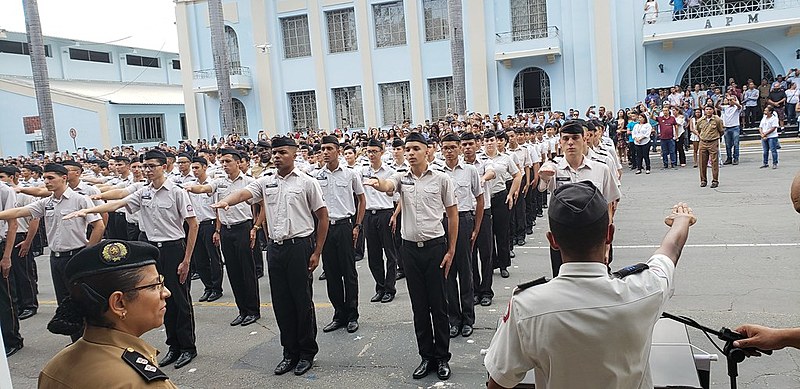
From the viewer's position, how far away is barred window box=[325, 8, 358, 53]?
26359 millimetres

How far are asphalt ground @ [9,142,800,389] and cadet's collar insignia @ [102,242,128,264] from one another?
3192mm

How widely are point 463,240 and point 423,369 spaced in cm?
150

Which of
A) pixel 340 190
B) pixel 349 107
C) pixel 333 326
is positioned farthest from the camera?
pixel 349 107

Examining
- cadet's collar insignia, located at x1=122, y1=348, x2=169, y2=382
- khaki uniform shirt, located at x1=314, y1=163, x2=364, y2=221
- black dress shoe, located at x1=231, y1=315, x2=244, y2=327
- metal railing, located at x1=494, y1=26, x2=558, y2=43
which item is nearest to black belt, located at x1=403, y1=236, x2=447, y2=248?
khaki uniform shirt, located at x1=314, y1=163, x2=364, y2=221

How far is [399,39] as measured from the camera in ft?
84.0

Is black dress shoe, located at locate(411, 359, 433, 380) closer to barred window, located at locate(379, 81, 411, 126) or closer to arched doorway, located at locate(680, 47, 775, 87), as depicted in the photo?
arched doorway, located at locate(680, 47, 775, 87)

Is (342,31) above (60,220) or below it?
above

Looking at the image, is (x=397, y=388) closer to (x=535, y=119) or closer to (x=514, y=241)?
(x=514, y=241)

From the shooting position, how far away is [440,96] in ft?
82.9

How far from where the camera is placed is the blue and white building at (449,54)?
21.2 meters

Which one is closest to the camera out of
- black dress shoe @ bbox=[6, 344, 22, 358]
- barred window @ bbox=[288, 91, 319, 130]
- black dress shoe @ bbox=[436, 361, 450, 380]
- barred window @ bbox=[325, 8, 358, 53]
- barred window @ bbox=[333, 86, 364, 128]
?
black dress shoe @ bbox=[436, 361, 450, 380]

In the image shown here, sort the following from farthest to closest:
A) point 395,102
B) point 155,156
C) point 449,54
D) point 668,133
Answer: point 395,102, point 449,54, point 668,133, point 155,156

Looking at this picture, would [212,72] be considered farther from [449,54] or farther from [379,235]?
[379,235]

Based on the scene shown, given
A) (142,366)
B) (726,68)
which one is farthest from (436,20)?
(142,366)
